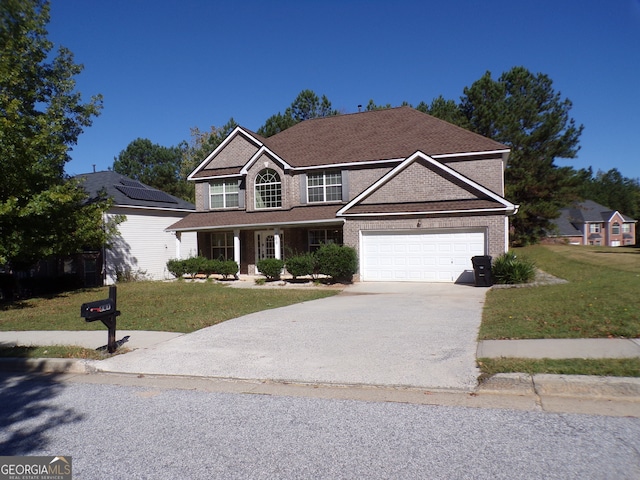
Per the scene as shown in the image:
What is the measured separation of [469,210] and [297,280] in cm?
741

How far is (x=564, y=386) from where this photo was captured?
17.4 feet

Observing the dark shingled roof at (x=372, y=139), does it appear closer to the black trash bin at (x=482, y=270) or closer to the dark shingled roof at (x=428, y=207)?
the dark shingled roof at (x=428, y=207)

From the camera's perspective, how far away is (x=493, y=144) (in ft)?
63.2

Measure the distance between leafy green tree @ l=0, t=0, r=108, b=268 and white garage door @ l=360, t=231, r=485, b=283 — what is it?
10.7 m

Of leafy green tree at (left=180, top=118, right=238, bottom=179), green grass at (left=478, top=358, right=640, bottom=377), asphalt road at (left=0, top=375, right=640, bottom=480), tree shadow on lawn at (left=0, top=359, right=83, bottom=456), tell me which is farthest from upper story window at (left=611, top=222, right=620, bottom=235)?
tree shadow on lawn at (left=0, top=359, right=83, bottom=456)

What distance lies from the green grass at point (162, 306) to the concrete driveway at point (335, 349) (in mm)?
1230

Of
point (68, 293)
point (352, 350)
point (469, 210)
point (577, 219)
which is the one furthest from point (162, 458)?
point (577, 219)

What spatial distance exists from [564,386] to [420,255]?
12799mm

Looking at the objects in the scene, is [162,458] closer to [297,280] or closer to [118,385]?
[118,385]

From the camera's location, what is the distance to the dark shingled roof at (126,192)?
78.6ft

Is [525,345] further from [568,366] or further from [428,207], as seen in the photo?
[428,207]

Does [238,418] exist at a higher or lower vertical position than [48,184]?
lower

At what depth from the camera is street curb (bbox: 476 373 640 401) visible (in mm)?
5160

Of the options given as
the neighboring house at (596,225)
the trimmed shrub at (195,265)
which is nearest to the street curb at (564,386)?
the trimmed shrub at (195,265)
